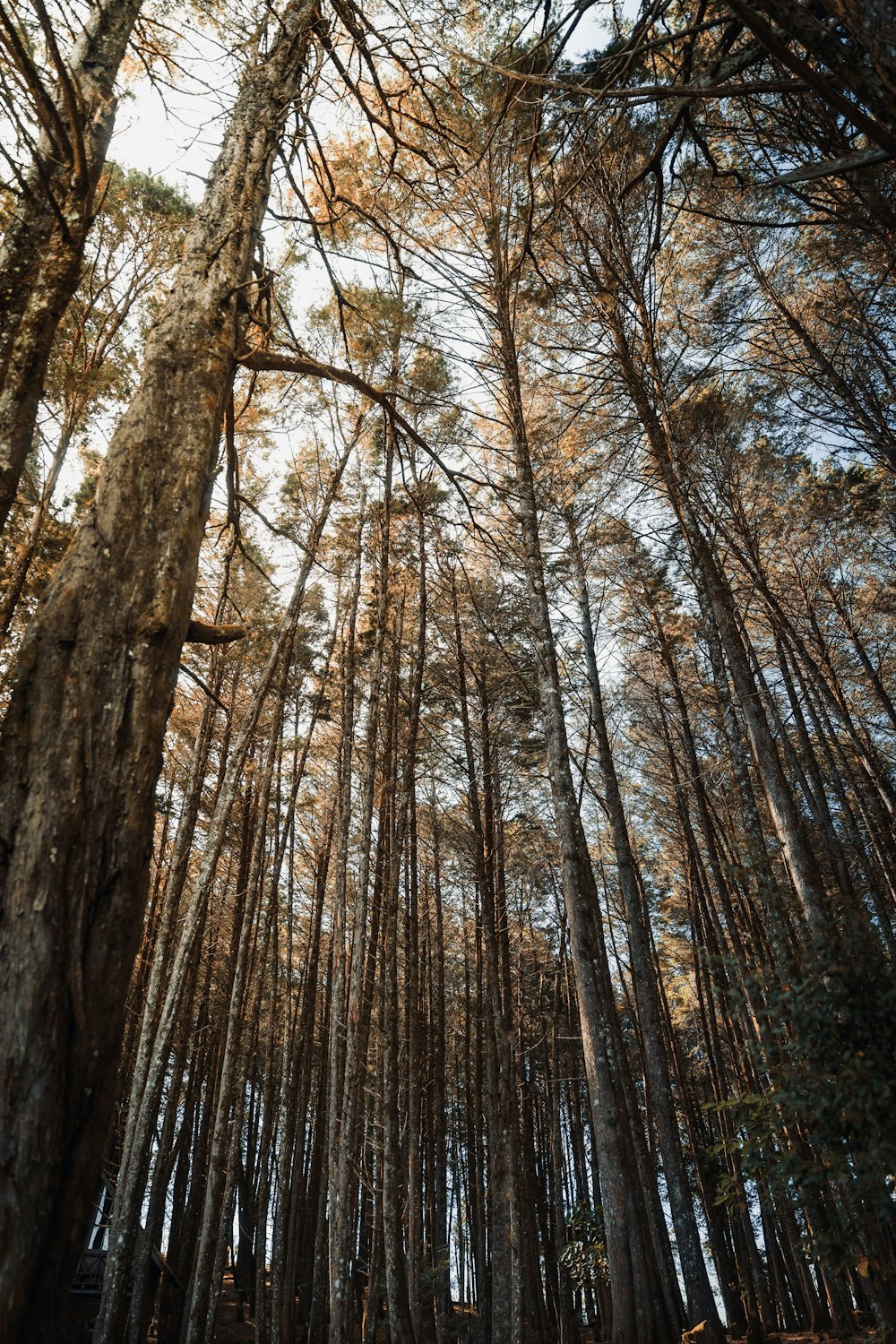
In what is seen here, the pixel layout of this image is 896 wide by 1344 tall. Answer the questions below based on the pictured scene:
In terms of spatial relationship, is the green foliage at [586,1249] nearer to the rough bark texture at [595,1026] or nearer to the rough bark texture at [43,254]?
the rough bark texture at [595,1026]

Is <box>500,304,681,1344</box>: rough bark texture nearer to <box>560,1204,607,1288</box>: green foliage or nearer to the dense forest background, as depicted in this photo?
the dense forest background

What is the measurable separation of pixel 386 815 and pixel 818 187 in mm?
6945

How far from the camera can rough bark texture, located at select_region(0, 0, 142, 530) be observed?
2.01 m

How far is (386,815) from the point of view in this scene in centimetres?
723

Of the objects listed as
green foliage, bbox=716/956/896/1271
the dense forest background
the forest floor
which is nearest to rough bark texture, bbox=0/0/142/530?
the dense forest background

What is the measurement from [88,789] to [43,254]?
6.67 ft

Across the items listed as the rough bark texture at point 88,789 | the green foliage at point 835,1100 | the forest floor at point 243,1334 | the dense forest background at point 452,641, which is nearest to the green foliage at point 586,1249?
the dense forest background at point 452,641

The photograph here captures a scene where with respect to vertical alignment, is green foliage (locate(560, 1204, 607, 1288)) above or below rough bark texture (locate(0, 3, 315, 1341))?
below

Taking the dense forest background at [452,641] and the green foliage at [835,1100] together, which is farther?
the green foliage at [835,1100]

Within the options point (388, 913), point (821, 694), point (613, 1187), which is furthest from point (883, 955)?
point (821, 694)

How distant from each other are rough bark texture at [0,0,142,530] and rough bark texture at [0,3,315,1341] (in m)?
0.49

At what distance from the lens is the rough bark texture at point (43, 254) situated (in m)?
2.01

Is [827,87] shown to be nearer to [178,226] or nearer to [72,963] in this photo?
[72,963]

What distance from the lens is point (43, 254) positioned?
2225 mm
